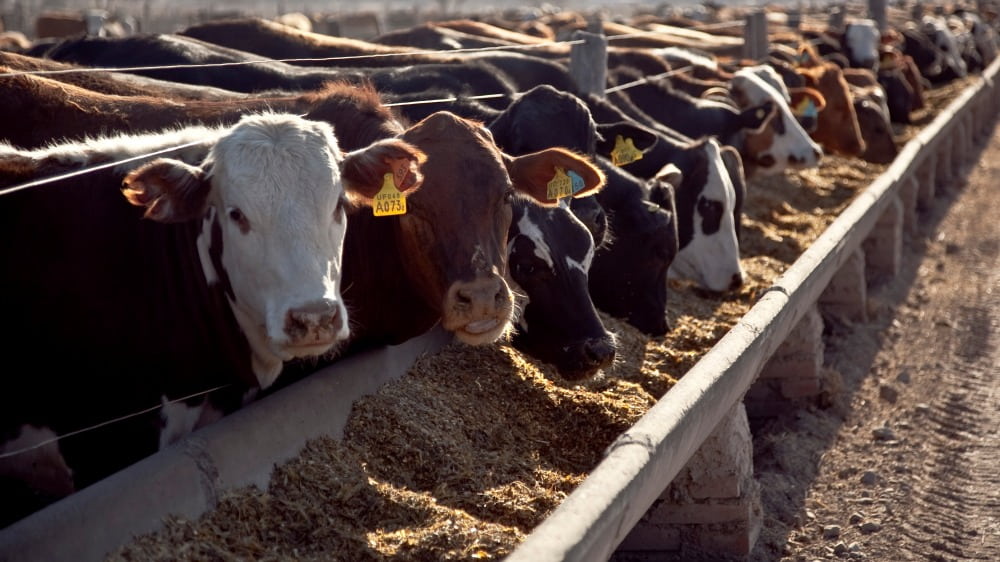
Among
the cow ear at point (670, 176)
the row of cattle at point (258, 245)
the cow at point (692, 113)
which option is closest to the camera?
the row of cattle at point (258, 245)

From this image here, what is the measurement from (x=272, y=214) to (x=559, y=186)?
4.86 feet

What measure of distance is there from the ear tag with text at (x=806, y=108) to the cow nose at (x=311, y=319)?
321 inches

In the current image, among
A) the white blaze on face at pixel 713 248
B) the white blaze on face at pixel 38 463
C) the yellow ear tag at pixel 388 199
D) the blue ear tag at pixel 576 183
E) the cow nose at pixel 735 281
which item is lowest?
the cow nose at pixel 735 281

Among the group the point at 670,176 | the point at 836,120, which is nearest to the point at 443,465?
the point at 670,176

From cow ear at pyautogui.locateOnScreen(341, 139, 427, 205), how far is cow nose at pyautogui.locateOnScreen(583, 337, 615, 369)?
1.09m

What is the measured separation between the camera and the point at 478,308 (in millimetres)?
4176

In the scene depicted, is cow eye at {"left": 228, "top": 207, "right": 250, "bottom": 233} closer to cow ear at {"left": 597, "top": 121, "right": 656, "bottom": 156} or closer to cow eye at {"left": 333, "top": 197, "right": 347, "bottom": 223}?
cow eye at {"left": 333, "top": 197, "right": 347, "bottom": 223}

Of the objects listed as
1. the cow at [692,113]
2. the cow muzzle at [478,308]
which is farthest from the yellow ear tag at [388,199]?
the cow at [692,113]

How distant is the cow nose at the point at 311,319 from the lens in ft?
11.7

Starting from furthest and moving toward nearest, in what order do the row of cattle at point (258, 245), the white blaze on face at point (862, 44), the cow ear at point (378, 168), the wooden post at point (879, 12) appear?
the wooden post at point (879, 12) → the white blaze on face at point (862, 44) → the cow ear at point (378, 168) → the row of cattle at point (258, 245)

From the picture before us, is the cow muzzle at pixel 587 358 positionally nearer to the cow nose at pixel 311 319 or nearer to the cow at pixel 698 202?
the cow nose at pixel 311 319

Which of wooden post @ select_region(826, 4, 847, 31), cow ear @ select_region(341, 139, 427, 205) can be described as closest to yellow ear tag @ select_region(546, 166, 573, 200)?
cow ear @ select_region(341, 139, 427, 205)

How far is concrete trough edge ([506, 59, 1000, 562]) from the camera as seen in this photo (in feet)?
9.16

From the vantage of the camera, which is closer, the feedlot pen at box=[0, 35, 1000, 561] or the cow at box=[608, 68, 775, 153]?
the feedlot pen at box=[0, 35, 1000, 561]
